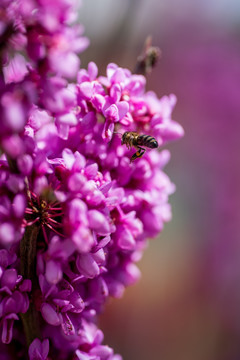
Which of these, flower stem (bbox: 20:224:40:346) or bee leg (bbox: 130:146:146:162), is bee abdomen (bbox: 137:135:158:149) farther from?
flower stem (bbox: 20:224:40:346)

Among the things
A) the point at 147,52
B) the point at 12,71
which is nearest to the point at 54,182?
the point at 12,71

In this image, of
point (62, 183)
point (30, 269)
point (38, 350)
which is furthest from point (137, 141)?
point (38, 350)

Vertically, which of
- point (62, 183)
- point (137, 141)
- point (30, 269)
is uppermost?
point (137, 141)

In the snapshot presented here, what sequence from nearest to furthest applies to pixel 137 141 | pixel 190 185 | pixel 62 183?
1. pixel 62 183
2. pixel 137 141
3. pixel 190 185

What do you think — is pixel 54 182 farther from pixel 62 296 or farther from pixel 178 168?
pixel 178 168

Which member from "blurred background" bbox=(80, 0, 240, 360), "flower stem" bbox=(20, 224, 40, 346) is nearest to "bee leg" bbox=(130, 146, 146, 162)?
"flower stem" bbox=(20, 224, 40, 346)

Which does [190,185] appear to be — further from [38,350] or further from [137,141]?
[38,350]
